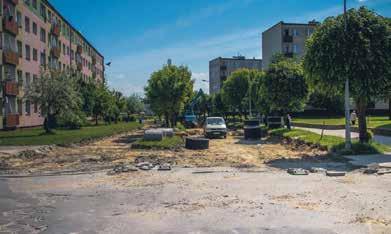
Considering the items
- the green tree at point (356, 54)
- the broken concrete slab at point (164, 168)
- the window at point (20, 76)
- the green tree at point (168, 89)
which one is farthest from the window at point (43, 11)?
the broken concrete slab at point (164, 168)

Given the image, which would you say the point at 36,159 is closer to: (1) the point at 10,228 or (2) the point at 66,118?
(1) the point at 10,228

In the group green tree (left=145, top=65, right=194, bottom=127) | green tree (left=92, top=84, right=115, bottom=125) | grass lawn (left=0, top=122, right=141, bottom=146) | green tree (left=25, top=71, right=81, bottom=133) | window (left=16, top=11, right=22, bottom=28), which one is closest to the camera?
grass lawn (left=0, top=122, right=141, bottom=146)

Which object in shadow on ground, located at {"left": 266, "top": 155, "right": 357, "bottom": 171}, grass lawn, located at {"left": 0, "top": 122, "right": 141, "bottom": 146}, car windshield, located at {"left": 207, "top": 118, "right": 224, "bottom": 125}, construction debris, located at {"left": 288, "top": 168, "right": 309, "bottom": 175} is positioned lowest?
shadow on ground, located at {"left": 266, "top": 155, "right": 357, "bottom": 171}

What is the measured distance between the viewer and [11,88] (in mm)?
43656

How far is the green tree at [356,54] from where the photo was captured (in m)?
20.3

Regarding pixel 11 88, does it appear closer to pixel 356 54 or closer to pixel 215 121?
pixel 215 121

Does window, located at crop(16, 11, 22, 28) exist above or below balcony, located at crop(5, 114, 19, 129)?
above

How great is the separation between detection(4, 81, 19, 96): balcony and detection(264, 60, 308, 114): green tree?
2256 centimetres

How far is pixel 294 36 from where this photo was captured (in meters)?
87.7

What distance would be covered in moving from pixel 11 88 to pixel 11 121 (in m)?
3.03

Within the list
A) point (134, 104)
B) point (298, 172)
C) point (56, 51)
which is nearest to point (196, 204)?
point (298, 172)

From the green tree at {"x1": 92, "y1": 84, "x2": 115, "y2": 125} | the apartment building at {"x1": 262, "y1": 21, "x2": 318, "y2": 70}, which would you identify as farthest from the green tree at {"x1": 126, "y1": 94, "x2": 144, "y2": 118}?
the green tree at {"x1": 92, "y1": 84, "x2": 115, "y2": 125}

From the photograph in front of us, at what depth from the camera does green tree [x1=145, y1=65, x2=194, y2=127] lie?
45.9 metres

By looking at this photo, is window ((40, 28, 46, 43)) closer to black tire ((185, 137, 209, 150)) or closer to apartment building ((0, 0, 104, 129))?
apartment building ((0, 0, 104, 129))
